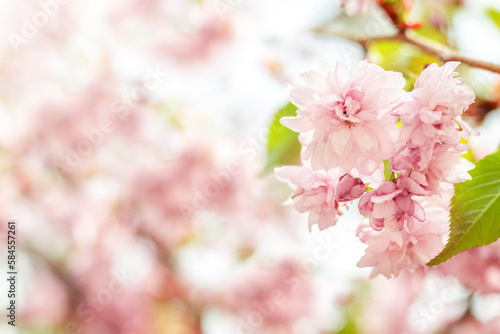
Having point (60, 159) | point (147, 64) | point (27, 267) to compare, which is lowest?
point (27, 267)

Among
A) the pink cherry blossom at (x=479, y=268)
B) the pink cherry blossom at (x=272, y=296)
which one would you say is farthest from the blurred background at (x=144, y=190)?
the pink cherry blossom at (x=479, y=268)

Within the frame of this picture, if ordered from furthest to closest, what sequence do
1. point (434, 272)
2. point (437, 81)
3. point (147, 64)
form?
point (147, 64)
point (434, 272)
point (437, 81)

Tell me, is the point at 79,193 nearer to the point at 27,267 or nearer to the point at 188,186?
the point at 27,267

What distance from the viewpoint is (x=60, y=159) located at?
1989 millimetres

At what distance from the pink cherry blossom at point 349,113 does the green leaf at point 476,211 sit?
105mm

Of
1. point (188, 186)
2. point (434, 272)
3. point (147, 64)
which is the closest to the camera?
point (434, 272)

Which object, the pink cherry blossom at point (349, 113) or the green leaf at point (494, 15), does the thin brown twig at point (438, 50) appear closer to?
the pink cherry blossom at point (349, 113)

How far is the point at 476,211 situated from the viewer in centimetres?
46

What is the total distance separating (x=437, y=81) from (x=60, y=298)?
2.08 m

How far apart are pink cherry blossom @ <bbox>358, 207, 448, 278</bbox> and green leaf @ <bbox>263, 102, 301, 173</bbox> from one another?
287mm

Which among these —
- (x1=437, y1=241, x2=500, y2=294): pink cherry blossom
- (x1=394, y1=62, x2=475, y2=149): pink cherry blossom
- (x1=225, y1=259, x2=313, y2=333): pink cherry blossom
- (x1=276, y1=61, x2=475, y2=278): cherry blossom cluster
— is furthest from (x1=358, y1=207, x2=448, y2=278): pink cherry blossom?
(x1=225, y1=259, x2=313, y2=333): pink cherry blossom

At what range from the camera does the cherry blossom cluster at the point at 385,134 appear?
15.9 inches

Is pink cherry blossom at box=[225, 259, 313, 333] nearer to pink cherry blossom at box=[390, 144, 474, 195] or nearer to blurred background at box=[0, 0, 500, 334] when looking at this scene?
blurred background at box=[0, 0, 500, 334]

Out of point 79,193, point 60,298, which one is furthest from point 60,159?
point 60,298
